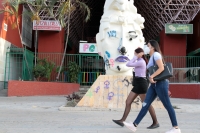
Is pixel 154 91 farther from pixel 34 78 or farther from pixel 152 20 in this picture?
pixel 152 20

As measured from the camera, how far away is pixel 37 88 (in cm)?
1603

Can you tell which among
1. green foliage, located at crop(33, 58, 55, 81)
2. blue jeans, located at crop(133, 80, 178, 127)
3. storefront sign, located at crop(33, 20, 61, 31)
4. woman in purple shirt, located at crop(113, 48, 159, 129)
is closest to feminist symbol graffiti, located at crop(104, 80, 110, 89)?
woman in purple shirt, located at crop(113, 48, 159, 129)

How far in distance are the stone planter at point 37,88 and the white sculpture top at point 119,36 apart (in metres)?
6.54

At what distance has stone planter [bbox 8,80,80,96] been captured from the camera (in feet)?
50.0

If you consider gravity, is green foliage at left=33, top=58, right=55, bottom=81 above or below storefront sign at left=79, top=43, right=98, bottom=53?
below

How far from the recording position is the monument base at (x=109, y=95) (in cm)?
931

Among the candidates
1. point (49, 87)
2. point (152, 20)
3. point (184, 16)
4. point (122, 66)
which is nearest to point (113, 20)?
point (122, 66)

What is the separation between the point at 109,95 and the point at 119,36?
2149mm

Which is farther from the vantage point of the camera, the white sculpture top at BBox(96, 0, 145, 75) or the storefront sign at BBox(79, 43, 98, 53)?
the storefront sign at BBox(79, 43, 98, 53)

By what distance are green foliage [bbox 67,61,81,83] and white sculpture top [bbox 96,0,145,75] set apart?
8357 millimetres

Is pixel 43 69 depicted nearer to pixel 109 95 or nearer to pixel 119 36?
pixel 119 36

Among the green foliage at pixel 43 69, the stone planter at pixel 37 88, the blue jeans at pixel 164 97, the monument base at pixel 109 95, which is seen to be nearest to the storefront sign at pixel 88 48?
the green foliage at pixel 43 69

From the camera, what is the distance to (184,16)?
24.0 metres

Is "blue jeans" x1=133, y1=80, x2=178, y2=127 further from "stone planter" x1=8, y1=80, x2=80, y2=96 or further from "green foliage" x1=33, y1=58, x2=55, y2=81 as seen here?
"green foliage" x1=33, y1=58, x2=55, y2=81
